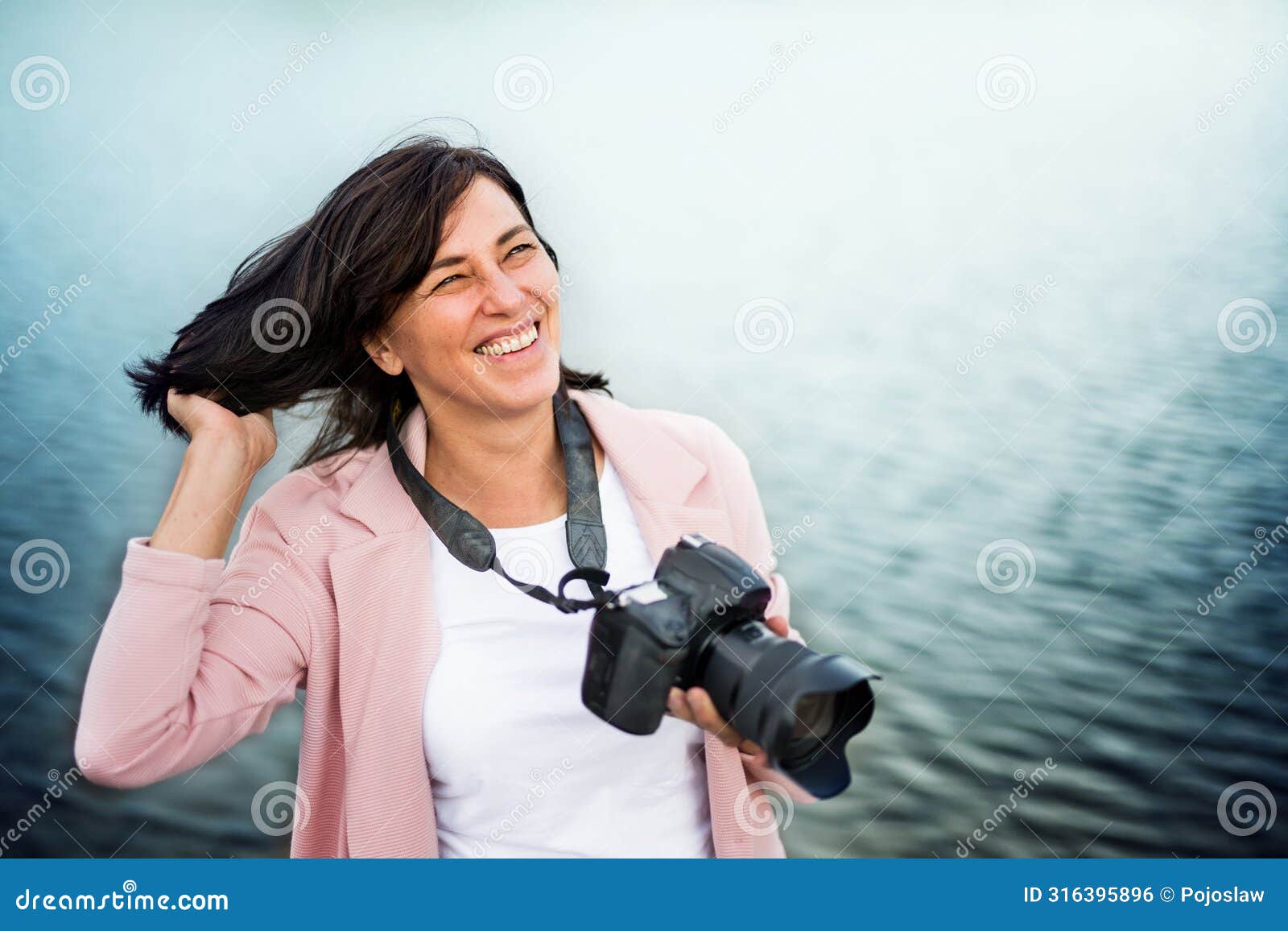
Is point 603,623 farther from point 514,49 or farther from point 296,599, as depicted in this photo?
point 514,49

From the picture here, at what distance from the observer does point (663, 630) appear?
1.12 m

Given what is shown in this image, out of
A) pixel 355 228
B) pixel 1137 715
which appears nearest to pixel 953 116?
pixel 1137 715

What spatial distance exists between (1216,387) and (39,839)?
2.78 meters

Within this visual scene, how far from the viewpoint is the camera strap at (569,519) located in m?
1.30
